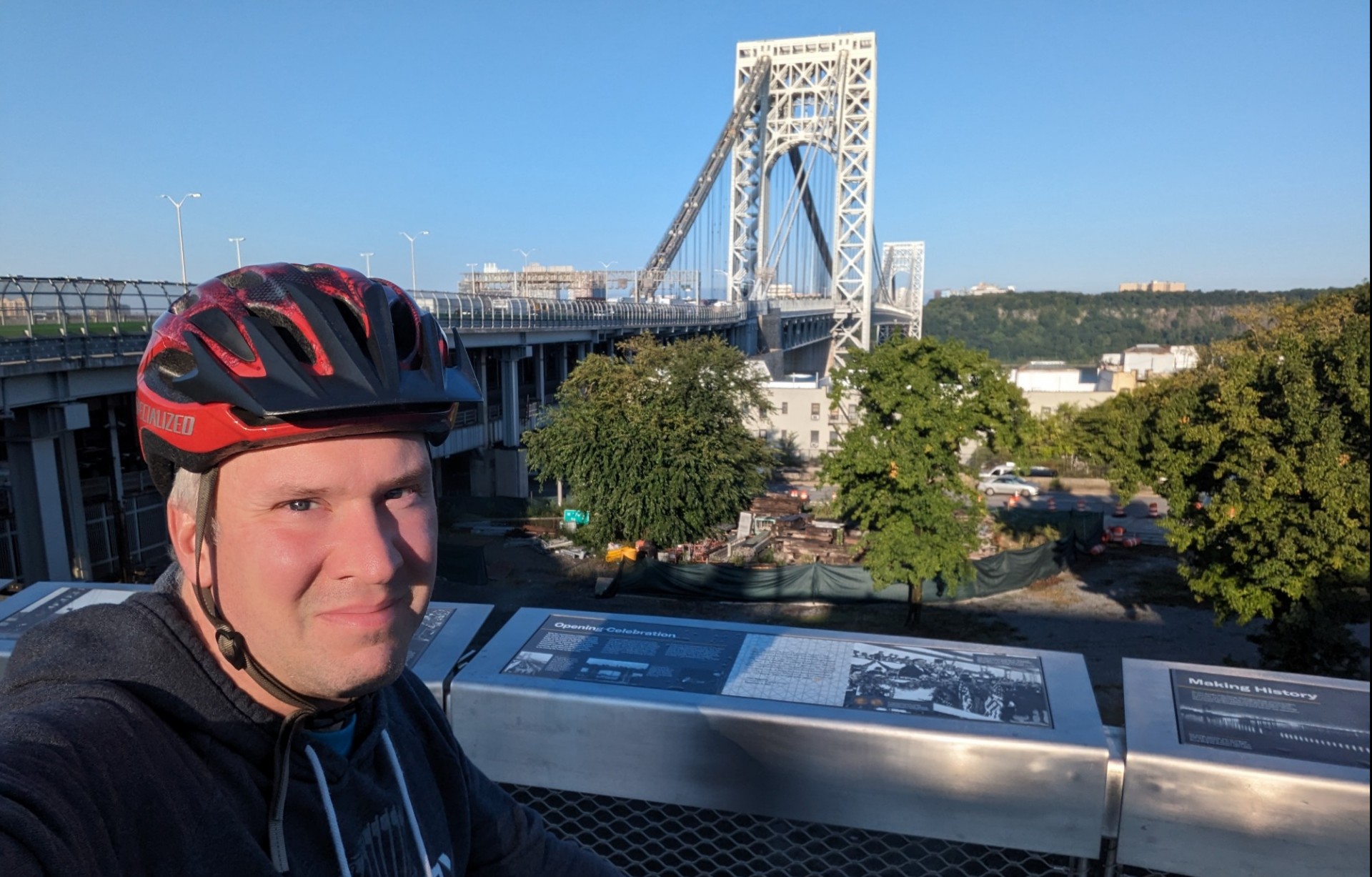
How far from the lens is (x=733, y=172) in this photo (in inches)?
2095

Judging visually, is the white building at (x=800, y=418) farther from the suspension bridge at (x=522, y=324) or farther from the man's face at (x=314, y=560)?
the man's face at (x=314, y=560)

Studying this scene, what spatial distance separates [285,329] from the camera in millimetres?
1174

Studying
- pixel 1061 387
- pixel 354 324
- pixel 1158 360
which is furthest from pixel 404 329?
pixel 1158 360

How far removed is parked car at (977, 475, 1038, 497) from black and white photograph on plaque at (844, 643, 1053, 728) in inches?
1113

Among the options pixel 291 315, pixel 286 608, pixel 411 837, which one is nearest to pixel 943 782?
pixel 411 837

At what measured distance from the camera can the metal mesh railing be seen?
1.72 metres

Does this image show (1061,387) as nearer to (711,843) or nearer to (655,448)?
(655,448)

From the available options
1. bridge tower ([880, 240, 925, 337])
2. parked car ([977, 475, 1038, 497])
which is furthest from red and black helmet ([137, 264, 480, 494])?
bridge tower ([880, 240, 925, 337])

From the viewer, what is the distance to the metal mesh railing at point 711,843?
5.63 ft

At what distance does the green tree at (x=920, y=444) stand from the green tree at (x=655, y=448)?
14.4 ft

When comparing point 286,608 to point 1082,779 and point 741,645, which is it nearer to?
point 741,645

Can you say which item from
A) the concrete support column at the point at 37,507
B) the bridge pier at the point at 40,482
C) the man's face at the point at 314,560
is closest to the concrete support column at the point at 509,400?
the bridge pier at the point at 40,482

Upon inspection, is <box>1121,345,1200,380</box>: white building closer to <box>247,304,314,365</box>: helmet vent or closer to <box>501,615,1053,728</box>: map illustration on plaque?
<box>501,615,1053,728</box>: map illustration on plaque

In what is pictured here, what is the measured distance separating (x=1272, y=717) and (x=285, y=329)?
184cm
